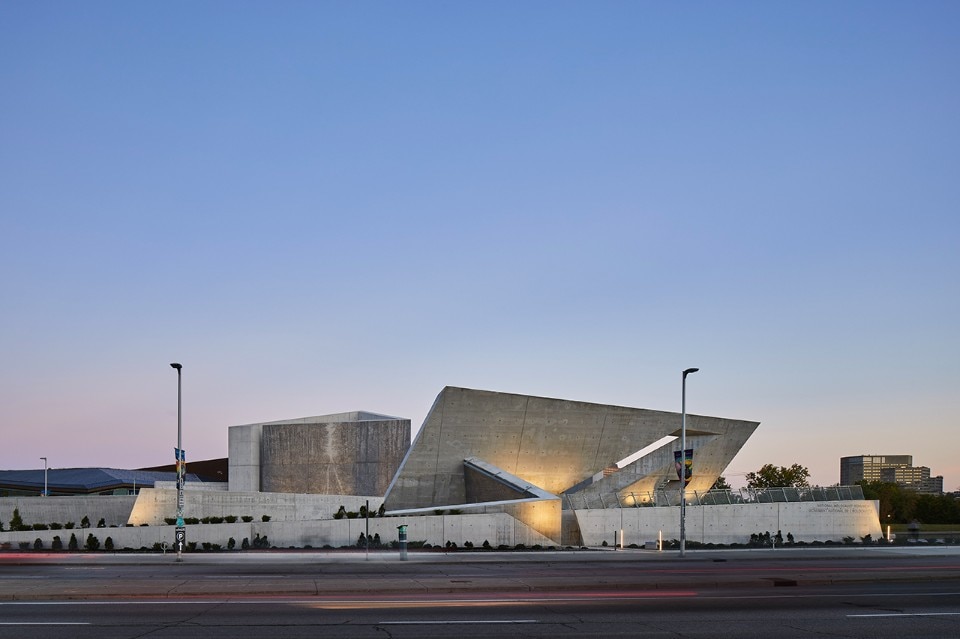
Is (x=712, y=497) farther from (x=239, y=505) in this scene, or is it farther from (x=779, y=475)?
(x=779, y=475)

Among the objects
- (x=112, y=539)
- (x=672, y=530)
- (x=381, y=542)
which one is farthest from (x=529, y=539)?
(x=112, y=539)

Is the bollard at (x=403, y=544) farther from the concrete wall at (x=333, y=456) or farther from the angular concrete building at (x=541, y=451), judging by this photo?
the concrete wall at (x=333, y=456)

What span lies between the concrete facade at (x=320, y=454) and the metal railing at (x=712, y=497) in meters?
13.1

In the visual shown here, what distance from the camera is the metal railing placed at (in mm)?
42031

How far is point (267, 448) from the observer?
183 feet

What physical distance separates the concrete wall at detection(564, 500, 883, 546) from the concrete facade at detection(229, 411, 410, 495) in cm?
1559

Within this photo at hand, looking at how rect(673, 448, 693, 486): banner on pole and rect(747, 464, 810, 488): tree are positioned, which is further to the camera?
rect(747, 464, 810, 488): tree

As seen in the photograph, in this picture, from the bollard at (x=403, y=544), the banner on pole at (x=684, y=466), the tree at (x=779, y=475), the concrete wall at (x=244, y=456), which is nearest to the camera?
the bollard at (x=403, y=544)

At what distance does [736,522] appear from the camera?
44.1 meters

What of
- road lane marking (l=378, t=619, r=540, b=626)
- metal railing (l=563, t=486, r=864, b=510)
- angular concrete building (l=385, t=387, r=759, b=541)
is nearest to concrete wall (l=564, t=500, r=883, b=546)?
metal railing (l=563, t=486, r=864, b=510)

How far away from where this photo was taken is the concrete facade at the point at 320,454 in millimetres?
52531

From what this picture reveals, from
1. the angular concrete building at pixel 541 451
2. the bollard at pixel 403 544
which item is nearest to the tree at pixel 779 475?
the angular concrete building at pixel 541 451

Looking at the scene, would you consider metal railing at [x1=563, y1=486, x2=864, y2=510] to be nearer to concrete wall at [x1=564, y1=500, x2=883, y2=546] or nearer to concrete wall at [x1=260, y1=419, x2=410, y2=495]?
concrete wall at [x1=564, y1=500, x2=883, y2=546]

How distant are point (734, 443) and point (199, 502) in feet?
119
